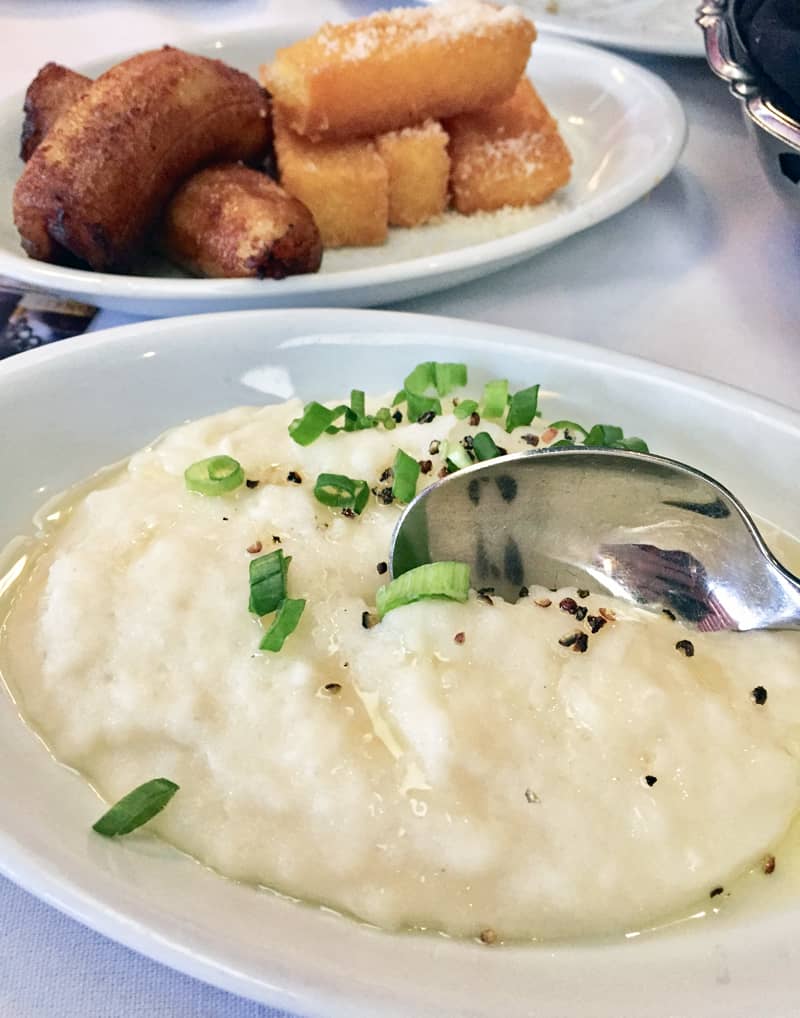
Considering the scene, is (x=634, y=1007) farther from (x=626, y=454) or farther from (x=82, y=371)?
(x=82, y=371)

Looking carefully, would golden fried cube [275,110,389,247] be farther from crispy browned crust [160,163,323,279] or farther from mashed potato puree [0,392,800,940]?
→ mashed potato puree [0,392,800,940]

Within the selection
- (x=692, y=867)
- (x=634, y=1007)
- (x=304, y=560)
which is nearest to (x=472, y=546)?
(x=304, y=560)

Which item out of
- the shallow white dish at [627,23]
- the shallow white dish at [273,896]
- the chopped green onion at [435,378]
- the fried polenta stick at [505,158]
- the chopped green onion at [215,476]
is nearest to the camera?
the shallow white dish at [273,896]

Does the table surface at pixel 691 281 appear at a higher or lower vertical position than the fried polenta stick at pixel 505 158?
lower

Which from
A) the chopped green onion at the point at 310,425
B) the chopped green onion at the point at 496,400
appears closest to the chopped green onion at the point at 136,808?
the chopped green onion at the point at 310,425

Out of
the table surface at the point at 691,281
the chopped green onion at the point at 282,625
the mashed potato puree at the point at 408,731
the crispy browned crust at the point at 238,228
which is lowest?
the table surface at the point at 691,281

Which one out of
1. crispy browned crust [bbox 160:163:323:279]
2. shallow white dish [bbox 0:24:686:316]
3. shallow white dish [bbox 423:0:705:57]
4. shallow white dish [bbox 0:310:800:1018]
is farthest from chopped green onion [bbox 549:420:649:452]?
shallow white dish [bbox 423:0:705:57]

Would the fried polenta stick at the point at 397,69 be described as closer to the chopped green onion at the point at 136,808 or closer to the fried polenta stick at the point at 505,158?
the fried polenta stick at the point at 505,158
